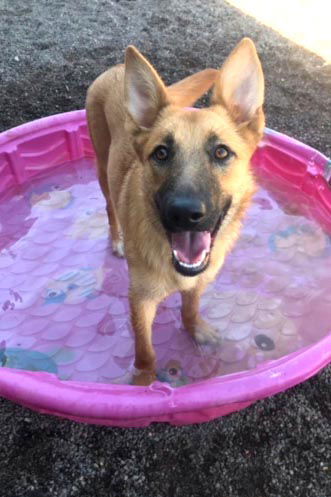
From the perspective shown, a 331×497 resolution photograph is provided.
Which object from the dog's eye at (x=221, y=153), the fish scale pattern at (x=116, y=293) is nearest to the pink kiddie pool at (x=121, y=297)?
the fish scale pattern at (x=116, y=293)

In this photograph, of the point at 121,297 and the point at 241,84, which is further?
the point at 121,297

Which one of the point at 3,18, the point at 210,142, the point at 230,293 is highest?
the point at 210,142

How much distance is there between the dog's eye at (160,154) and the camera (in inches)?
110

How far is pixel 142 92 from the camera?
9.96ft

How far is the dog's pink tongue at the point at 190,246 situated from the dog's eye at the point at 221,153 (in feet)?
1.49

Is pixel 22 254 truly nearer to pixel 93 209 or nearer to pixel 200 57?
pixel 93 209

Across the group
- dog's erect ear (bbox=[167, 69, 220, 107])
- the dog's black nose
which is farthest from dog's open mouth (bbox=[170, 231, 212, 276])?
dog's erect ear (bbox=[167, 69, 220, 107])

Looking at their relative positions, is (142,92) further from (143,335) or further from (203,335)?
(203,335)

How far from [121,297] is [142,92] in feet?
6.59

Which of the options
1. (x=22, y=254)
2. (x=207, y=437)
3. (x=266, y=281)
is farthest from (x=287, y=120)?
(x=207, y=437)

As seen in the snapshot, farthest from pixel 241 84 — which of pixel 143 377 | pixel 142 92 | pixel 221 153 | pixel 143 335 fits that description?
pixel 143 377

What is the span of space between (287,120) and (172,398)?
453 cm

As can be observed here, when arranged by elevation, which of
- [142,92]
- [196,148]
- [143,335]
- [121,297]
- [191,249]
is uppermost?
[142,92]

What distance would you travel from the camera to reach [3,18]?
323 inches
